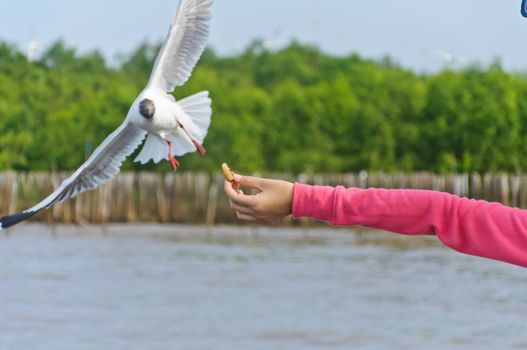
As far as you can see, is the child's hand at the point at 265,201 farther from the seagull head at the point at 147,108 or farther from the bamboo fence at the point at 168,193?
the bamboo fence at the point at 168,193

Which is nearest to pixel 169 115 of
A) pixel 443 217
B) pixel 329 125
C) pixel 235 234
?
pixel 443 217

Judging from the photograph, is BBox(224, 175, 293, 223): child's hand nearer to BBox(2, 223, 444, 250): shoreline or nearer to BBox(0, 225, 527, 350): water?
BBox(0, 225, 527, 350): water

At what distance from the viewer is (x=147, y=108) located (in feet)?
22.4

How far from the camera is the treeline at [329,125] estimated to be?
4162 centimetres

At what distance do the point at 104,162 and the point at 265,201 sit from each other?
575 cm

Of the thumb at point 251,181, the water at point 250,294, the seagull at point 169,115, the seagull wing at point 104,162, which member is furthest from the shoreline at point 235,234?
the thumb at point 251,181

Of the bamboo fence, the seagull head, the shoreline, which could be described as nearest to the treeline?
the bamboo fence

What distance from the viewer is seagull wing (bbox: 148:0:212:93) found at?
7527 millimetres

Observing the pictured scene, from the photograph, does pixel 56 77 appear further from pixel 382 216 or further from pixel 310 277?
pixel 382 216

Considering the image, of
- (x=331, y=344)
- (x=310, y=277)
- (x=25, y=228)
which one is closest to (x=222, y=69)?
(x=25, y=228)

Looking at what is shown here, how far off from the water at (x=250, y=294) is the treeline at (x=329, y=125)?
5.73 metres

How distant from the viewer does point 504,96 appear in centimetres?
4244

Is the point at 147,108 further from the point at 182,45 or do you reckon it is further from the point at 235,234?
the point at 235,234

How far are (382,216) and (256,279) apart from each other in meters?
23.3
